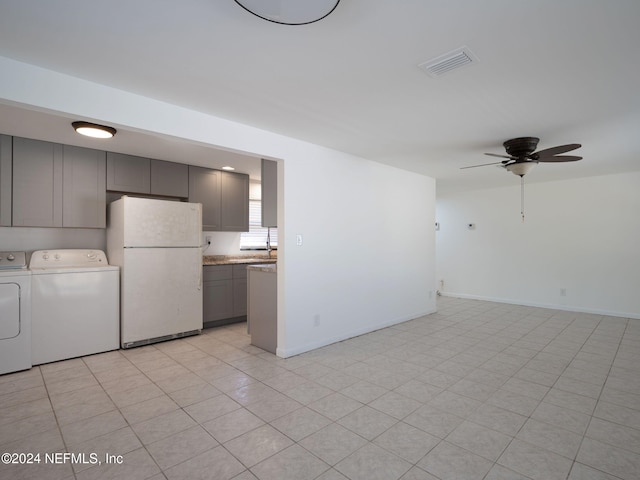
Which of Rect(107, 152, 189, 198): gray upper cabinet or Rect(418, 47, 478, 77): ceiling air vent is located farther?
Rect(107, 152, 189, 198): gray upper cabinet

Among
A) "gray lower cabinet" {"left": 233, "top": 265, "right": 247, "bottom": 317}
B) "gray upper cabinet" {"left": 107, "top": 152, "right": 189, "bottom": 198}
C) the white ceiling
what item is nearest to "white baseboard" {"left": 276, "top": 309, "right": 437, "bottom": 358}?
"gray lower cabinet" {"left": 233, "top": 265, "right": 247, "bottom": 317}

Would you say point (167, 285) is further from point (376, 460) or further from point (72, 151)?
point (376, 460)

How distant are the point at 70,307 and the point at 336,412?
298cm

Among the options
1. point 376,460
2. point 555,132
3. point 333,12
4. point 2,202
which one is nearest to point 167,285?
point 2,202

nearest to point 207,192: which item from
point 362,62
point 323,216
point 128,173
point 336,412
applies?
point 128,173

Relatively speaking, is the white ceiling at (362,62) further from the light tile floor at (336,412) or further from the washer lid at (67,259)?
the light tile floor at (336,412)

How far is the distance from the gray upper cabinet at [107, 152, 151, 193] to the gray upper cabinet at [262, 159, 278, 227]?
169 centimetres

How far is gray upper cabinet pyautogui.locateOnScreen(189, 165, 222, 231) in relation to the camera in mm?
4730

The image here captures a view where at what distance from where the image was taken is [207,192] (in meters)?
4.89

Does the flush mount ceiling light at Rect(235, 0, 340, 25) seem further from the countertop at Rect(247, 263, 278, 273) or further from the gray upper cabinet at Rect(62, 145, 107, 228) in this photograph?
the gray upper cabinet at Rect(62, 145, 107, 228)

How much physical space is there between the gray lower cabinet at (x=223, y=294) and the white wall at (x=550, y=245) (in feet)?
15.3

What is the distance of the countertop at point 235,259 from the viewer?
4.84 m

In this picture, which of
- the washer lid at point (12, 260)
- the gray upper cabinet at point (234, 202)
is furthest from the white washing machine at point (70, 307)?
the gray upper cabinet at point (234, 202)

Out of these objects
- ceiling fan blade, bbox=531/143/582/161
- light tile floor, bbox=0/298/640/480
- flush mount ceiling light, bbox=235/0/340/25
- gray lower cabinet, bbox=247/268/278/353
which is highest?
flush mount ceiling light, bbox=235/0/340/25
